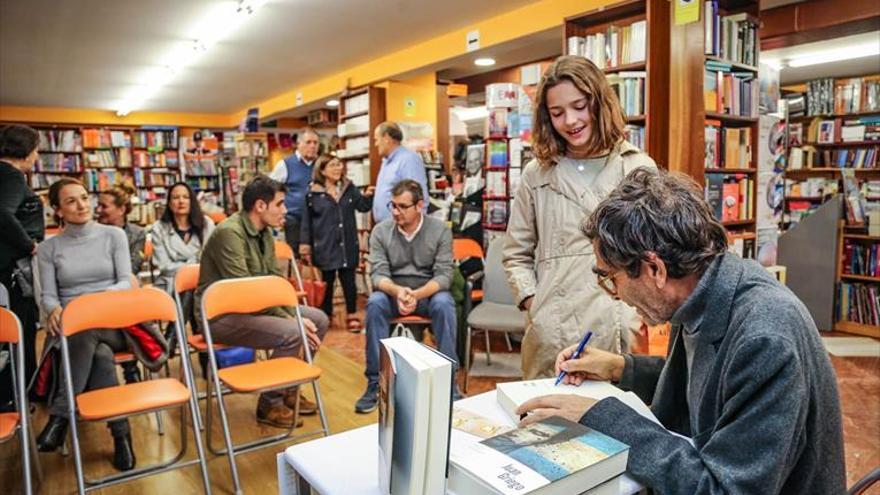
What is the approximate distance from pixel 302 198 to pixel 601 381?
446cm

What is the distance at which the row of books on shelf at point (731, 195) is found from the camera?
3.58m

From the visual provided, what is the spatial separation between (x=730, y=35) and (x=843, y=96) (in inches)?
158

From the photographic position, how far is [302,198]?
Answer: 5457 millimetres

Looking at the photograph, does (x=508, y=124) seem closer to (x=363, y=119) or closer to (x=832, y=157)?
(x=363, y=119)

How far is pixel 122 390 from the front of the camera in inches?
96.7

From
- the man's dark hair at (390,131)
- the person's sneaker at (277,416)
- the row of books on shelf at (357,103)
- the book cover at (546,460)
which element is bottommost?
the person's sneaker at (277,416)

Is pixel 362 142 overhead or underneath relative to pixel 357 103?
underneath

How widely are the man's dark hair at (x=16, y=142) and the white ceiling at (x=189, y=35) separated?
1782 mm

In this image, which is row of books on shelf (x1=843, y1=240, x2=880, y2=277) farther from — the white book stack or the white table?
the white book stack

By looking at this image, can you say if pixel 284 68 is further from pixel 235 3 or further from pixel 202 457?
pixel 202 457

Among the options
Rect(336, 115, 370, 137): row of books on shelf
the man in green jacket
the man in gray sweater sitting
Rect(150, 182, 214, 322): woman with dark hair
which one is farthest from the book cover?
Rect(336, 115, 370, 137): row of books on shelf

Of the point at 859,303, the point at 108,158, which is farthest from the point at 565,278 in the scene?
the point at 108,158

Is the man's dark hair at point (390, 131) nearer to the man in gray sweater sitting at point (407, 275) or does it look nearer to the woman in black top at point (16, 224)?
the man in gray sweater sitting at point (407, 275)

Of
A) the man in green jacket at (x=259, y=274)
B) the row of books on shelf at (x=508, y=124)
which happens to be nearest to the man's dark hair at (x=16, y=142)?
the man in green jacket at (x=259, y=274)
